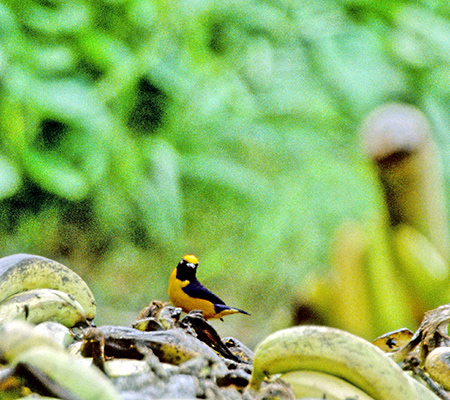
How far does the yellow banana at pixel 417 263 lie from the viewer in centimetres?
75

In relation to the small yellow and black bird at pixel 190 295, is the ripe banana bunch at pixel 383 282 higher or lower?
lower

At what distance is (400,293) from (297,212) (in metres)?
0.31

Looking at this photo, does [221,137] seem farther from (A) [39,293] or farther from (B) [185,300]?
(A) [39,293]

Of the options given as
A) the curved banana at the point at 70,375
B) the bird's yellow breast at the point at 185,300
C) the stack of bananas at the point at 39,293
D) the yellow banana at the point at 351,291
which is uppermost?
the curved banana at the point at 70,375

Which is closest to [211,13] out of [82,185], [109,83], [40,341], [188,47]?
[188,47]

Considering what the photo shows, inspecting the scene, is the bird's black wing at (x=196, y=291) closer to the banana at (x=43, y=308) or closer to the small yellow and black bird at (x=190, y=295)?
the small yellow and black bird at (x=190, y=295)

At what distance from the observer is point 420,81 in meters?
1.04

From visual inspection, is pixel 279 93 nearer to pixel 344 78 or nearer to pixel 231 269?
pixel 344 78

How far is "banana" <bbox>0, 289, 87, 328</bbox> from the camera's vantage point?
0.90 ft

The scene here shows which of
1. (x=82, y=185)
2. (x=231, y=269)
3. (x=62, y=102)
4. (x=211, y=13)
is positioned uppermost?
(x=211, y=13)

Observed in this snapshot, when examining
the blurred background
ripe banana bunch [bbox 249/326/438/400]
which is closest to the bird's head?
ripe banana bunch [bbox 249/326/438/400]

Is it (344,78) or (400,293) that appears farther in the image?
(344,78)

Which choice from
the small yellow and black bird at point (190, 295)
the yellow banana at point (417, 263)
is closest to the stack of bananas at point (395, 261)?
the yellow banana at point (417, 263)

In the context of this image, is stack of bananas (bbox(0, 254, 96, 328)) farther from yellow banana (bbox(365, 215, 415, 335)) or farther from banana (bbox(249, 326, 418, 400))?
yellow banana (bbox(365, 215, 415, 335))
